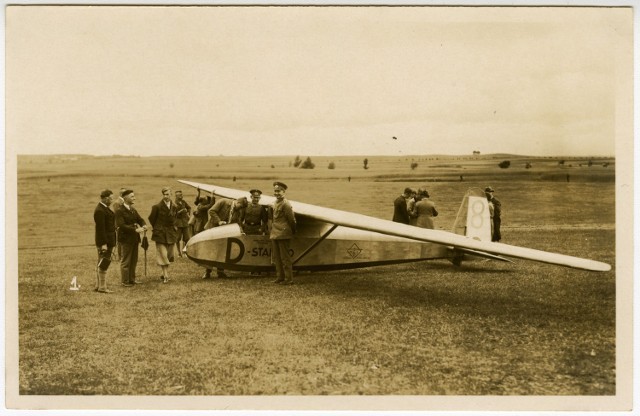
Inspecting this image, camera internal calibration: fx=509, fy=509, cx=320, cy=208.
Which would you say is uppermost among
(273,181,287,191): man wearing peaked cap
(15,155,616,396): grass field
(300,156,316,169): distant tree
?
(300,156,316,169): distant tree

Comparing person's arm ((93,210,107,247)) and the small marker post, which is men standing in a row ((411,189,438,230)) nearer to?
person's arm ((93,210,107,247))

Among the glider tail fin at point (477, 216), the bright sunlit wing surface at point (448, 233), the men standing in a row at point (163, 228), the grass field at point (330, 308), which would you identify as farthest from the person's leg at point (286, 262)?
the glider tail fin at point (477, 216)

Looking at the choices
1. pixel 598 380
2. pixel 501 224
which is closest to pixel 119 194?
pixel 501 224

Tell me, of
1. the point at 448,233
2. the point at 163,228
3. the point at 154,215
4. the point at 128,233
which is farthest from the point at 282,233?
the point at 448,233

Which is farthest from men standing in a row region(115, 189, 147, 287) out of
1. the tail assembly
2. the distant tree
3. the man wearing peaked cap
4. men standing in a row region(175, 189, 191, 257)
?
the tail assembly

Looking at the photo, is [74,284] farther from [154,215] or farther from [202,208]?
[202,208]

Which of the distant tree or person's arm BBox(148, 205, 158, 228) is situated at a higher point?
the distant tree

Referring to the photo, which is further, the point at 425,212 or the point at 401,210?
the point at 425,212

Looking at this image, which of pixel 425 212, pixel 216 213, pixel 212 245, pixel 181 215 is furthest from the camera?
pixel 181 215
